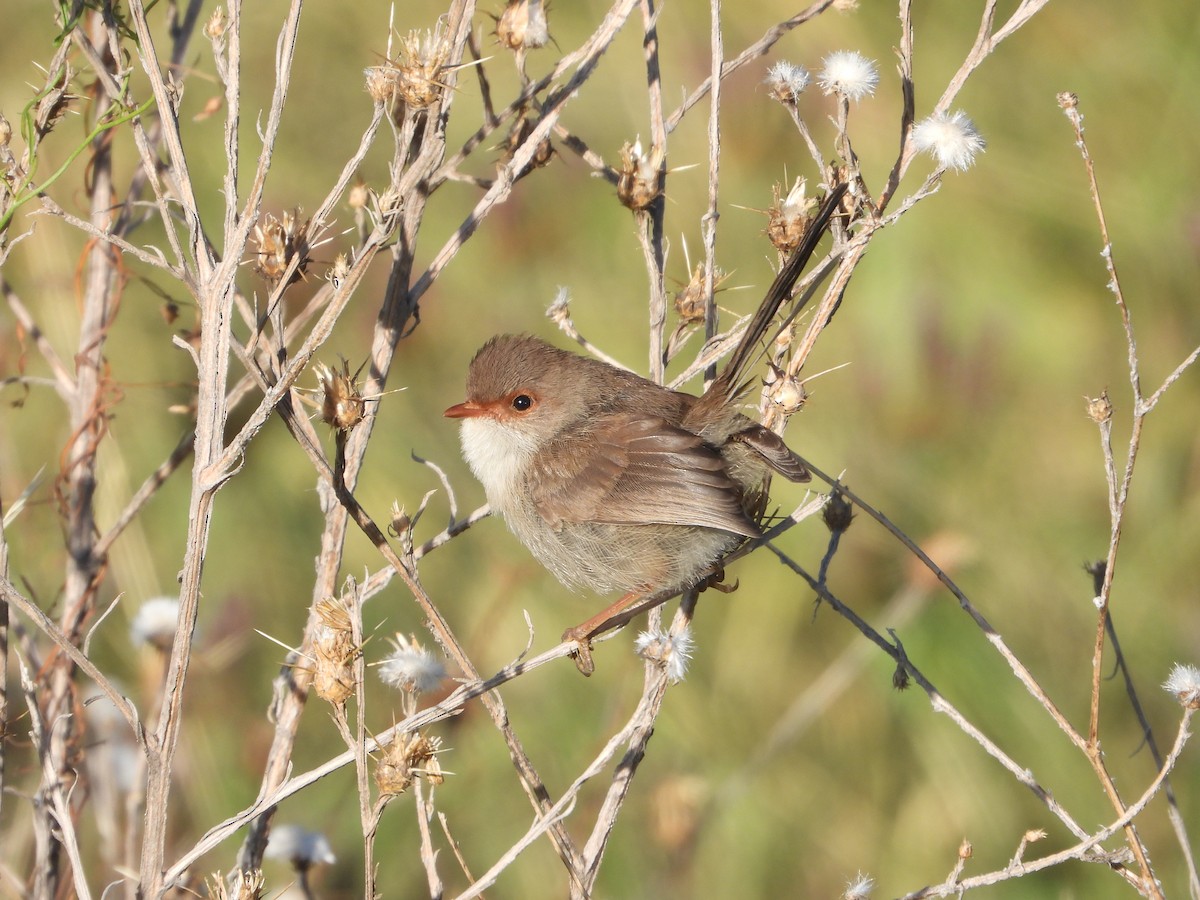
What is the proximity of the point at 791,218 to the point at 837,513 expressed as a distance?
704mm

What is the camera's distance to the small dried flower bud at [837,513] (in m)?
2.72

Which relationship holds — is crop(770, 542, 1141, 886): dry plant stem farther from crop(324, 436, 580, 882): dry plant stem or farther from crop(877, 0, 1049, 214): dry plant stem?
crop(877, 0, 1049, 214): dry plant stem

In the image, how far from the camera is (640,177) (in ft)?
9.52

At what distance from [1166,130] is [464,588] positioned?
377 centimetres

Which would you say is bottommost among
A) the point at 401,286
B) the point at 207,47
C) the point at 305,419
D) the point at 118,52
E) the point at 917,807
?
the point at 917,807

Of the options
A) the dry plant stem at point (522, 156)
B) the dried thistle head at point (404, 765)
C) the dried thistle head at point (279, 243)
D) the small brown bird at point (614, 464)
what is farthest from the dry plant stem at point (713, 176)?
the dried thistle head at point (404, 765)

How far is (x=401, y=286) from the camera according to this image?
257cm

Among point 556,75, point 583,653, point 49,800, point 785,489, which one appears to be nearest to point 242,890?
point 49,800

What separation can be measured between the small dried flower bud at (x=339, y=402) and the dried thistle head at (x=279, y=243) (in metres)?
0.25

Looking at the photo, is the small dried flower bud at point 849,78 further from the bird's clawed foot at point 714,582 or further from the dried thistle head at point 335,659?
the dried thistle head at point 335,659

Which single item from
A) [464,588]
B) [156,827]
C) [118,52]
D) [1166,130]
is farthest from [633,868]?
[1166,130]

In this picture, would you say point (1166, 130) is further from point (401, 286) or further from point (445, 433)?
point (401, 286)

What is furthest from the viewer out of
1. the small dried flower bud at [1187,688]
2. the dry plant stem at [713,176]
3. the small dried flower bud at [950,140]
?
the dry plant stem at [713,176]

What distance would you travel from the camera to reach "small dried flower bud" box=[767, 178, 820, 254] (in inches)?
110
